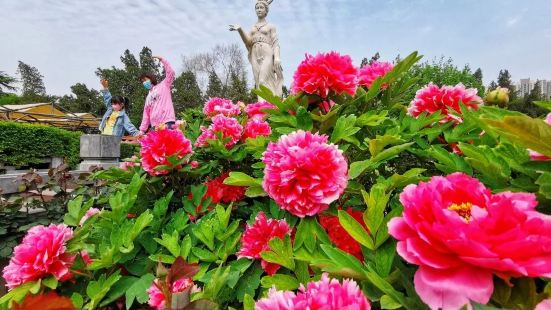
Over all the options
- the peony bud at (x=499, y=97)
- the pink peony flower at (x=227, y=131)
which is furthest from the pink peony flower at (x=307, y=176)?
the peony bud at (x=499, y=97)

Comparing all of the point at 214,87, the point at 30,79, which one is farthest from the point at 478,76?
the point at 30,79

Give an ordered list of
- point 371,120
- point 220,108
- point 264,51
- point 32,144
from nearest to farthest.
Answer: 1. point 371,120
2. point 220,108
3. point 264,51
4. point 32,144

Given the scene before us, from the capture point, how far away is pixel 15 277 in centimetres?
91

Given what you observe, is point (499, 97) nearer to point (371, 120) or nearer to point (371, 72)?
point (371, 72)

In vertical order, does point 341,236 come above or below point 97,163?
above

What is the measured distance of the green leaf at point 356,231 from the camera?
0.62m

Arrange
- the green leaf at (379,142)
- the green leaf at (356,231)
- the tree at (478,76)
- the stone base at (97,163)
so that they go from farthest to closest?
1. the tree at (478,76)
2. the stone base at (97,163)
3. the green leaf at (379,142)
4. the green leaf at (356,231)

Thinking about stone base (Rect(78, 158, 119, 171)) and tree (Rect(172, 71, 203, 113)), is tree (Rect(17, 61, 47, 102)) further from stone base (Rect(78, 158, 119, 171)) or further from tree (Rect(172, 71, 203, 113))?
stone base (Rect(78, 158, 119, 171))

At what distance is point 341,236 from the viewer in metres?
0.85

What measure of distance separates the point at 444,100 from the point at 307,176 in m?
0.70

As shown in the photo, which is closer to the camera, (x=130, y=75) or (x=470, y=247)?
(x=470, y=247)

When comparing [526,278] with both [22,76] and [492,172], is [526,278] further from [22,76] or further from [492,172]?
[22,76]

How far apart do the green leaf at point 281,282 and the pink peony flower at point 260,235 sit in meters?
0.13

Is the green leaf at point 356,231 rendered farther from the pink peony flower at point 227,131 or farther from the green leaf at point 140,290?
the pink peony flower at point 227,131
